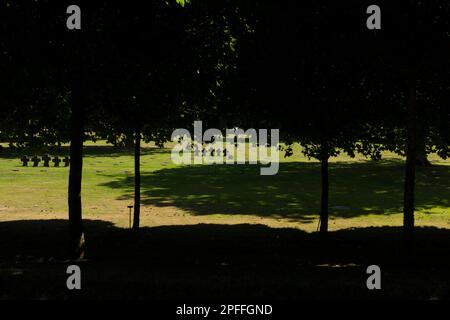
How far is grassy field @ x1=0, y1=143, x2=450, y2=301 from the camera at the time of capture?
8.81m

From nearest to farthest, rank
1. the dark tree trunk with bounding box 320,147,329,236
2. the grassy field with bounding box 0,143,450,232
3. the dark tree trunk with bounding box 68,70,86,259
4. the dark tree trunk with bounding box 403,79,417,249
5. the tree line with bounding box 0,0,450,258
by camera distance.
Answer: the tree line with bounding box 0,0,450,258 < the dark tree trunk with bounding box 403,79,417,249 < the dark tree trunk with bounding box 68,70,86,259 < the dark tree trunk with bounding box 320,147,329,236 < the grassy field with bounding box 0,143,450,232

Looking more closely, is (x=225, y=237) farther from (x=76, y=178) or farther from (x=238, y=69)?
(x=76, y=178)

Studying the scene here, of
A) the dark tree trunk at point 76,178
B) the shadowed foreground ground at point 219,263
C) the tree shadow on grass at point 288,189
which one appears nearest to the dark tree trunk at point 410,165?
the shadowed foreground ground at point 219,263

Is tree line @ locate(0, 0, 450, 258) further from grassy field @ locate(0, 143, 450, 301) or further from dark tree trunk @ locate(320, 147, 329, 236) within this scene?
grassy field @ locate(0, 143, 450, 301)

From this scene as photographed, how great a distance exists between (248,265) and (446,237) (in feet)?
28.3

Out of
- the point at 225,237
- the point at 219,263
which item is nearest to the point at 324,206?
the point at 225,237

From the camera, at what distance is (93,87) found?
14.3 meters

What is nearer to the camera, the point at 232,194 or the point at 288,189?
the point at 232,194

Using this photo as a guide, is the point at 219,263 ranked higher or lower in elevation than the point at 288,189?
higher

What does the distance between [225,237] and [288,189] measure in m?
15.8

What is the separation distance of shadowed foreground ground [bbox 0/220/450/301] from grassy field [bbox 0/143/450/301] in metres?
0.04

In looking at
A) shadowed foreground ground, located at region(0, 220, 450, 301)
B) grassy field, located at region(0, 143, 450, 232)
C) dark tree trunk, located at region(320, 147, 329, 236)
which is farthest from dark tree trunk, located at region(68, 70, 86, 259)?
dark tree trunk, located at region(320, 147, 329, 236)

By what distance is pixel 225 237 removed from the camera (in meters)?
17.7
